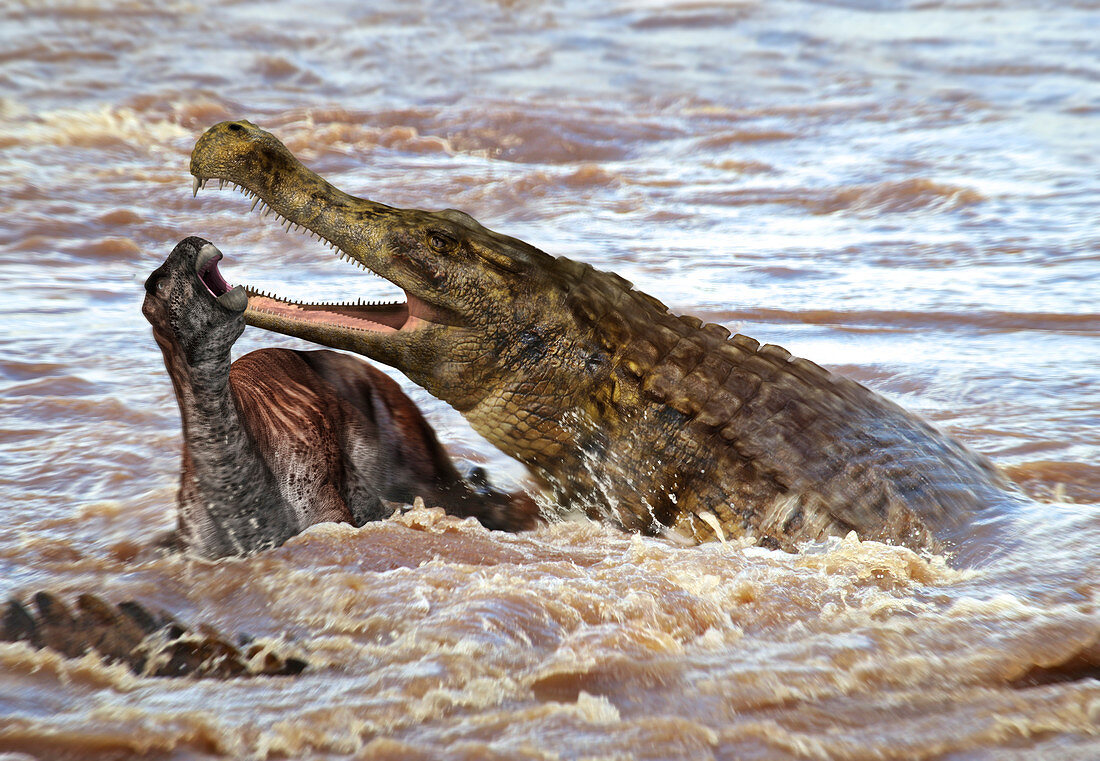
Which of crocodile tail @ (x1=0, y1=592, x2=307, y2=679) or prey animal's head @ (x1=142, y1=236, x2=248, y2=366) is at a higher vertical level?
prey animal's head @ (x1=142, y1=236, x2=248, y2=366)

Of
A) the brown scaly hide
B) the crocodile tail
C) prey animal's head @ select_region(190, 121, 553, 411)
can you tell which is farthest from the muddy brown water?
prey animal's head @ select_region(190, 121, 553, 411)

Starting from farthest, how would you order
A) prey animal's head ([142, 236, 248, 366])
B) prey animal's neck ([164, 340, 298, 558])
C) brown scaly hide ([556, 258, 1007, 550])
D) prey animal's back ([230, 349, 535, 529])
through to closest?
brown scaly hide ([556, 258, 1007, 550]) → prey animal's back ([230, 349, 535, 529]) → prey animal's neck ([164, 340, 298, 558]) → prey animal's head ([142, 236, 248, 366])

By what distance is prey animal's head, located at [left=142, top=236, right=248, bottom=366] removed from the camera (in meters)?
2.73

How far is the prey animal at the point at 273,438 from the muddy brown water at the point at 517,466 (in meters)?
0.12

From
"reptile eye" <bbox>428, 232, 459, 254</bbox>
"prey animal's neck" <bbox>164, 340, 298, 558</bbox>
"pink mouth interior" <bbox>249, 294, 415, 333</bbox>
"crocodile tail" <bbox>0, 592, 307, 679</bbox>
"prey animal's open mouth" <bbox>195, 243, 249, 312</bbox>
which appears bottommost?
"crocodile tail" <bbox>0, 592, 307, 679</bbox>

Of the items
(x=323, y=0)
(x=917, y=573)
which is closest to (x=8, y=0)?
(x=323, y=0)

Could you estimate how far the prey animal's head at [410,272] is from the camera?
338cm

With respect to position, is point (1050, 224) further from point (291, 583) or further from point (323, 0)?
point (323, 0)

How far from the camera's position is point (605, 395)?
348 centimetres

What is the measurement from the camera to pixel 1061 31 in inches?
727

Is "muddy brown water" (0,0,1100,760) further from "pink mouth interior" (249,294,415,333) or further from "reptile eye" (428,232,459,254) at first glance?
"reptile eye" (428,232,459,254)

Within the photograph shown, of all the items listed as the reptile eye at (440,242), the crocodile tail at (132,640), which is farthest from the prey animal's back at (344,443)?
the crocodile tail at (132,640)

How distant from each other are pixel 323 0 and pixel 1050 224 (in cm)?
1462

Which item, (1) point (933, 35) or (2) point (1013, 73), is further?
(1) point (933, 35)
